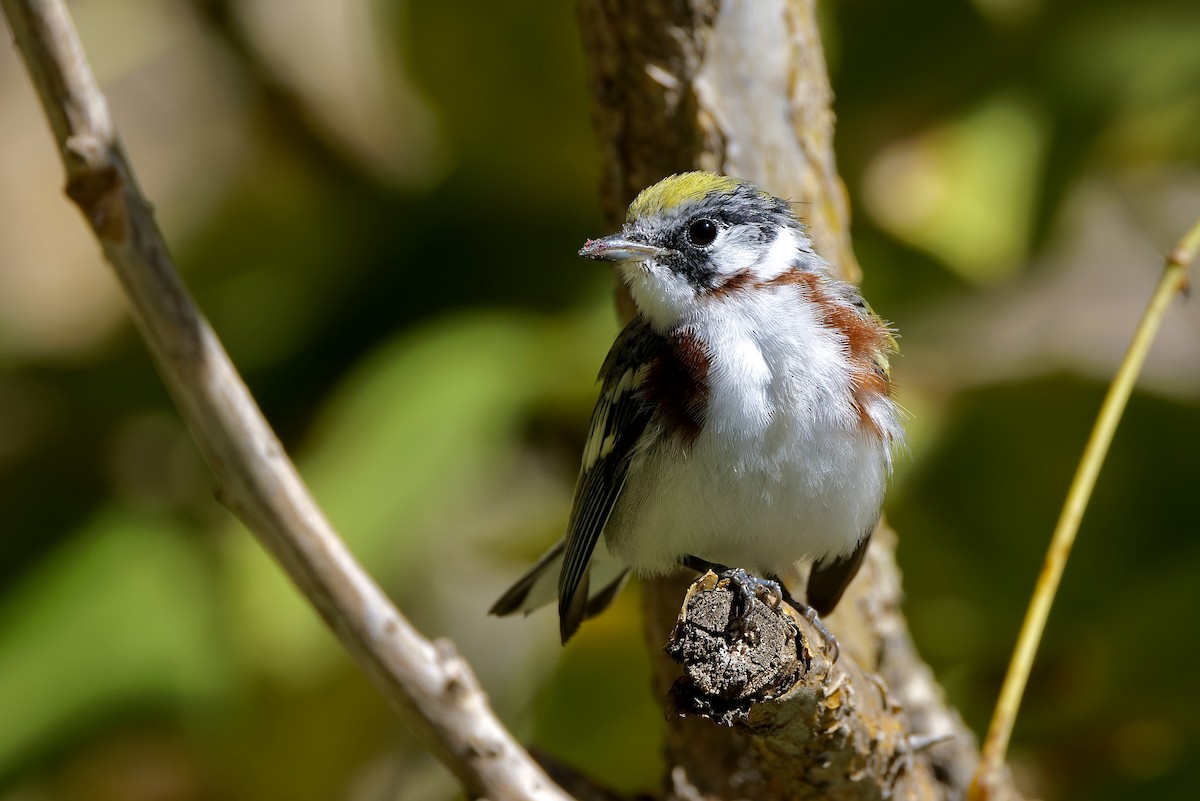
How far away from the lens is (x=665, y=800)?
2.99 m

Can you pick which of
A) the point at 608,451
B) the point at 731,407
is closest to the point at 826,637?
the point at 731,407

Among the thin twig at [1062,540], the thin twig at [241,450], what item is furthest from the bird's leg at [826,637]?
the thin twig at [241,450]

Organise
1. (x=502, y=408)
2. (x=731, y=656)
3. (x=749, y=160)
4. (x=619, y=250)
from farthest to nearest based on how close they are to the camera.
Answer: (x=502, y=408) → (x=749, y=160) → (x=619, y=250) → (x=731, y=656)

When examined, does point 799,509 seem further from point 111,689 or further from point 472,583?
point 472,583

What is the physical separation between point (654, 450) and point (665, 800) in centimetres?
83

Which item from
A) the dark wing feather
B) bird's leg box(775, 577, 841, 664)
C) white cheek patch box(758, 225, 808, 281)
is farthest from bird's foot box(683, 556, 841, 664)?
white cheek patch box(758, 225, 808, 281)

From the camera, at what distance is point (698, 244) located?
3041 mm

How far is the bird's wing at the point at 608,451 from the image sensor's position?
2.89 meters

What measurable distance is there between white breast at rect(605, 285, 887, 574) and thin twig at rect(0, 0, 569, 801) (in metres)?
0.57

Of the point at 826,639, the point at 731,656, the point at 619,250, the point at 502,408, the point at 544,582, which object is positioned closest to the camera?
the point at 731,656

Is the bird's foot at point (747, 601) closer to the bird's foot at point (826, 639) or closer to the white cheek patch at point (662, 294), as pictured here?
the bird's foot at point (826, 639)

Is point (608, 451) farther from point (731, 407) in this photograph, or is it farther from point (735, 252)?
point (735, 252)

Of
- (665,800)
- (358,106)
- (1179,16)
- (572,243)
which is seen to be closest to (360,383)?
(572,243)

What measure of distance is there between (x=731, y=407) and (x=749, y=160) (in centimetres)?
67
